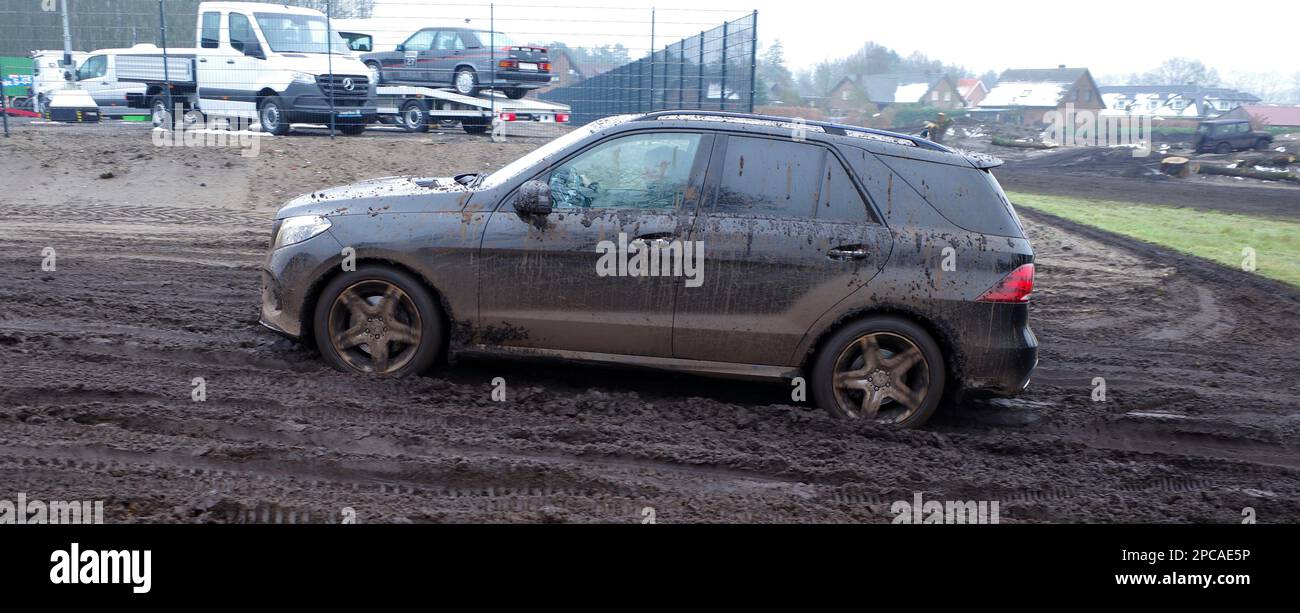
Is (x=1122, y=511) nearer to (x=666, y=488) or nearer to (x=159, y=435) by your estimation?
(x=666, y=488)

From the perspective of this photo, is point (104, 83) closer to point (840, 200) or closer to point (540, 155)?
point (540, 155)

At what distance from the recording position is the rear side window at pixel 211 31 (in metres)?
18.2

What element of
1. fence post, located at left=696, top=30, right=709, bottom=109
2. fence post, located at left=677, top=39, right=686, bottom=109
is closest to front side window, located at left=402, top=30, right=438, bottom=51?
fence post, located at left=677, top=39, right=686, bottom=109

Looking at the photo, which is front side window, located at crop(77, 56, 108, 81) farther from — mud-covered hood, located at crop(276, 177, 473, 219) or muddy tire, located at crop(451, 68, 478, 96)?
mud-covered hood, located at crop(276, 177, 473, 219)

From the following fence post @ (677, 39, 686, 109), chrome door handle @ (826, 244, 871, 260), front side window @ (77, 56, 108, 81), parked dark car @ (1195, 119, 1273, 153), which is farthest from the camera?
parked dark car @ (1195, 119, 1273, 153)

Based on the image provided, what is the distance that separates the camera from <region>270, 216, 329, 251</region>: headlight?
6058 millimetres

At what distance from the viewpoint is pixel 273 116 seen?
18.1 meters

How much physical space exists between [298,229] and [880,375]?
365cm

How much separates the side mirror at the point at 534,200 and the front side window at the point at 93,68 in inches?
816

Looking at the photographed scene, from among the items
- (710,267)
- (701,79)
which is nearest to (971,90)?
(701,79)

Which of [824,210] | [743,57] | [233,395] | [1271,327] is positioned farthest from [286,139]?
[1271,327]

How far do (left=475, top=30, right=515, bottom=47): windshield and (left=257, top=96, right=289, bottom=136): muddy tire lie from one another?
13.6 feet

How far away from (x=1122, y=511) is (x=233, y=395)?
15.7ft

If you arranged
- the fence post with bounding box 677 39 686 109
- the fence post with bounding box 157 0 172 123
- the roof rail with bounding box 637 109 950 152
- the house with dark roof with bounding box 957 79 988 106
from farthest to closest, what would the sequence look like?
the house with dark roof with bounding box 957 79 988 106
the fence post with bounding box 677 39 686 109
the fence post with bounding box 157 0 172 123
the roof rail with bounding box 637 109 950 152
